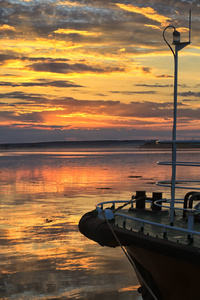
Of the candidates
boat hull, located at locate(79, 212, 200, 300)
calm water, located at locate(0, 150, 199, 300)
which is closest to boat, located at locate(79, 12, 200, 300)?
boat hull, located at locate(79, 212, 200, 300)

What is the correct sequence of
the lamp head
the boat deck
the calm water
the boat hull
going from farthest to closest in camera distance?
the calm water
the lamp head
the boat deck
the boat hull

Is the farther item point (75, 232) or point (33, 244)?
point (75, 232)

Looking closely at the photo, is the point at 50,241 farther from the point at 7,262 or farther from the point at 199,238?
the point at 199,238

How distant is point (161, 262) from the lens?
24.4ft

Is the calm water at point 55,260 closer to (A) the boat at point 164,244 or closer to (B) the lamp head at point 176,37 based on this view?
(A) the boat at point 164,244

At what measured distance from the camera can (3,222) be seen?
618 inches

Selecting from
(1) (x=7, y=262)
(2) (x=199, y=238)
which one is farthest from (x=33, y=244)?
(2) (x=199, y=238)

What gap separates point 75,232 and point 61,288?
482cm

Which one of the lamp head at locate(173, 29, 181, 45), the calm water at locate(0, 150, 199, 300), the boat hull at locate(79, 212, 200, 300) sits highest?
the lamp head at locate(173, 29, 181, 45)

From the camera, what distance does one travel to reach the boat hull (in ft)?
22.6

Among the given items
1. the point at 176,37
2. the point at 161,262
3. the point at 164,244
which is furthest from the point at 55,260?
the point at 176,37

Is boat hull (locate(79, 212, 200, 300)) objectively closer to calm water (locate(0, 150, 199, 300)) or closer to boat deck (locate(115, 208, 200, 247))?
boat deck (locate(115, 208, 200, 247))

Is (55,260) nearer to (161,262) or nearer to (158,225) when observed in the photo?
(161,262)

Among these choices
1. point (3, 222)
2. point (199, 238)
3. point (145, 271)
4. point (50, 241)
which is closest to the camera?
point (199, 238)
